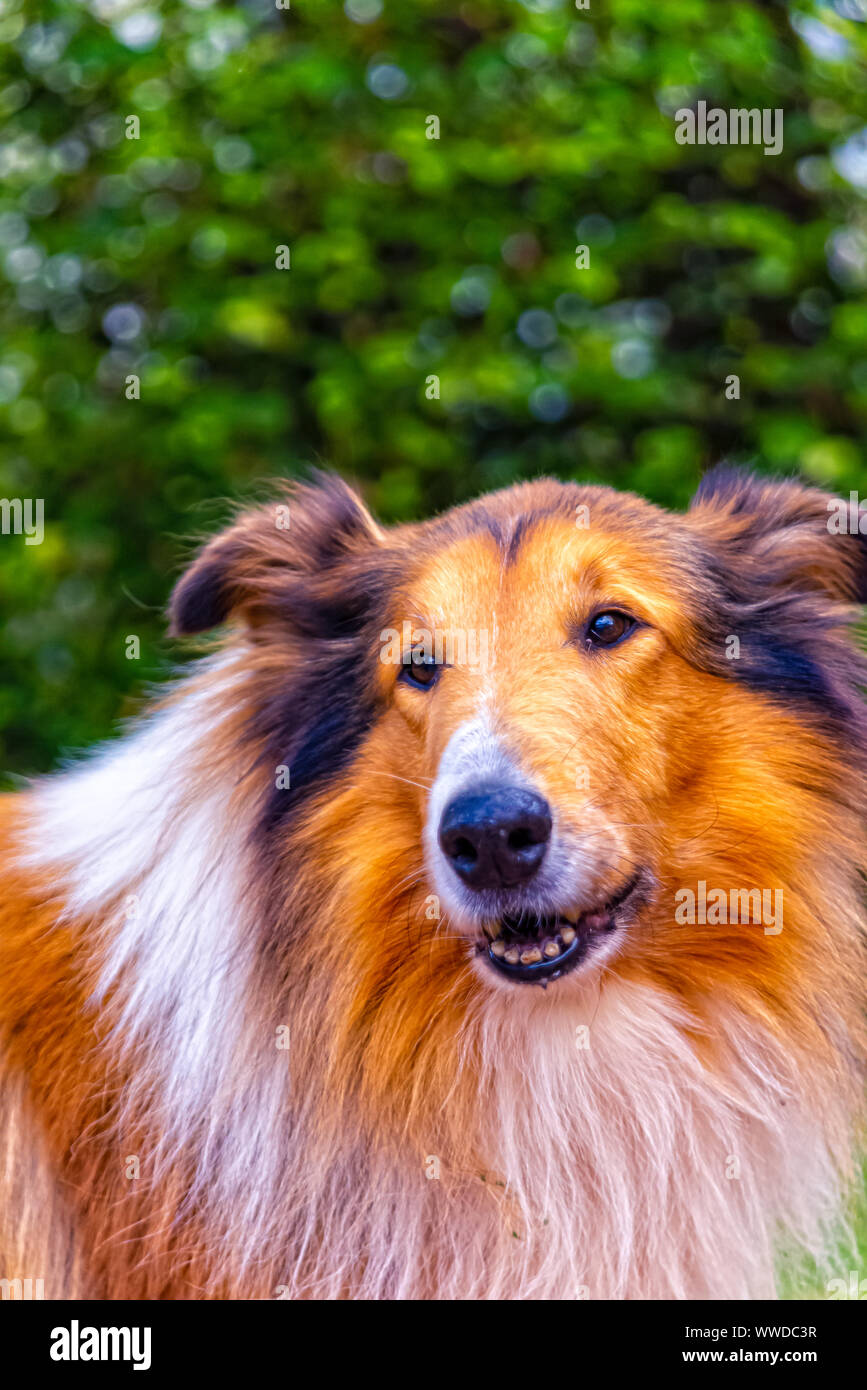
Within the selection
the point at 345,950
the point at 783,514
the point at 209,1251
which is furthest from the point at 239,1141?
the point at 783,514

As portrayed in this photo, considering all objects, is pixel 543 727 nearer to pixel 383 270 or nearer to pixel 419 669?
pixel 419 669

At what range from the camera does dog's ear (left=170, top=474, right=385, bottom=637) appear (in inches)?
140

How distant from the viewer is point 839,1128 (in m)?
3.39

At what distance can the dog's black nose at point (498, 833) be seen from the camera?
9.50 feet

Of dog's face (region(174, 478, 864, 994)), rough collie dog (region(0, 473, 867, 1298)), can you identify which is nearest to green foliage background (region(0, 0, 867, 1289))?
dog's face (region(174, 478, 864, 994))

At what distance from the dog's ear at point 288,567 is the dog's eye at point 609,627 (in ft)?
2.12

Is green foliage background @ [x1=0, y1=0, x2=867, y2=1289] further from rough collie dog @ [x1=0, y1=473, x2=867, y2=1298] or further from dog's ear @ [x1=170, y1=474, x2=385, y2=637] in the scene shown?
rough collie dog @ [x1=0, y1=473, x2=867, y2=1298]

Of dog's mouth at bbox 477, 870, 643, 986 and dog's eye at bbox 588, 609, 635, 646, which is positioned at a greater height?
dog's eye at bbox 588, 609, 635, 646

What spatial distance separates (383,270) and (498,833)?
16.5 feet

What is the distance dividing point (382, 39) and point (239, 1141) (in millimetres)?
5563

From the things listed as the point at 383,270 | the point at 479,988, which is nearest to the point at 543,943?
the point at 479,988

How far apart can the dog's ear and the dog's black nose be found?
886 mm

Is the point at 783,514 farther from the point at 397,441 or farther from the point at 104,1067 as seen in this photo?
the point at 397,441

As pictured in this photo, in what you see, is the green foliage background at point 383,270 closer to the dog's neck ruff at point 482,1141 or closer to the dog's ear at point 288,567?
the dog's ear at point 288,567
